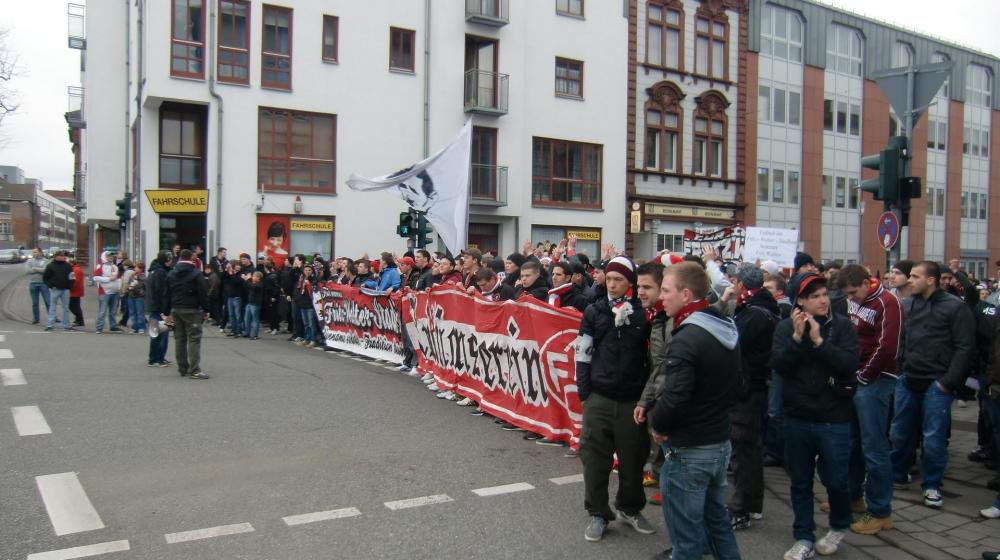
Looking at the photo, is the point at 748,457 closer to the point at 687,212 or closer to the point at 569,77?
the point at 569,77

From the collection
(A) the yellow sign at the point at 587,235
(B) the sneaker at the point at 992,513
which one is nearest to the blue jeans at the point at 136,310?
(A) the yellow sign at the point at 587,235

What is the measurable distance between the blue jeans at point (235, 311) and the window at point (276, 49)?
8.52 meters

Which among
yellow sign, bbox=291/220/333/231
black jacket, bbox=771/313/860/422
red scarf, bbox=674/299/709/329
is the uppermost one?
yellow sign, bbox=291/220/333/231

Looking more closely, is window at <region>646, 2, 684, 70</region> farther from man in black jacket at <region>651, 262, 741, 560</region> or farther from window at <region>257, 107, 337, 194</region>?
man in black jacket at <region>651, 262, 741, 560</region>

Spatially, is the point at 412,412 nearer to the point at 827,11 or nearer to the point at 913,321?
the point at 913,321

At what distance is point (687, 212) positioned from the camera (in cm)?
2991

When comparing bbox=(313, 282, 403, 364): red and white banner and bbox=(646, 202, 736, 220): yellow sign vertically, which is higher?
bbox=(646, 202, 736, 220): yellow sign

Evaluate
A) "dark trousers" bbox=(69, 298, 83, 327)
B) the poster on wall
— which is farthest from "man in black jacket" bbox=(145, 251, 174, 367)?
the poster on wall

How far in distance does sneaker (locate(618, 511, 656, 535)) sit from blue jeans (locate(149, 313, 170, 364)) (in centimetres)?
880

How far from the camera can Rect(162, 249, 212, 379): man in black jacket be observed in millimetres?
11039

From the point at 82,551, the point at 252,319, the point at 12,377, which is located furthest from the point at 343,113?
the point at 82,551

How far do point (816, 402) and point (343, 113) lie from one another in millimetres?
21408

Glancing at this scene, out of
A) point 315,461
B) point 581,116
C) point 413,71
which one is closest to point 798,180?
point 581,116

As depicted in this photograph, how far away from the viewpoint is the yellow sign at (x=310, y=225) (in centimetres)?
2359
